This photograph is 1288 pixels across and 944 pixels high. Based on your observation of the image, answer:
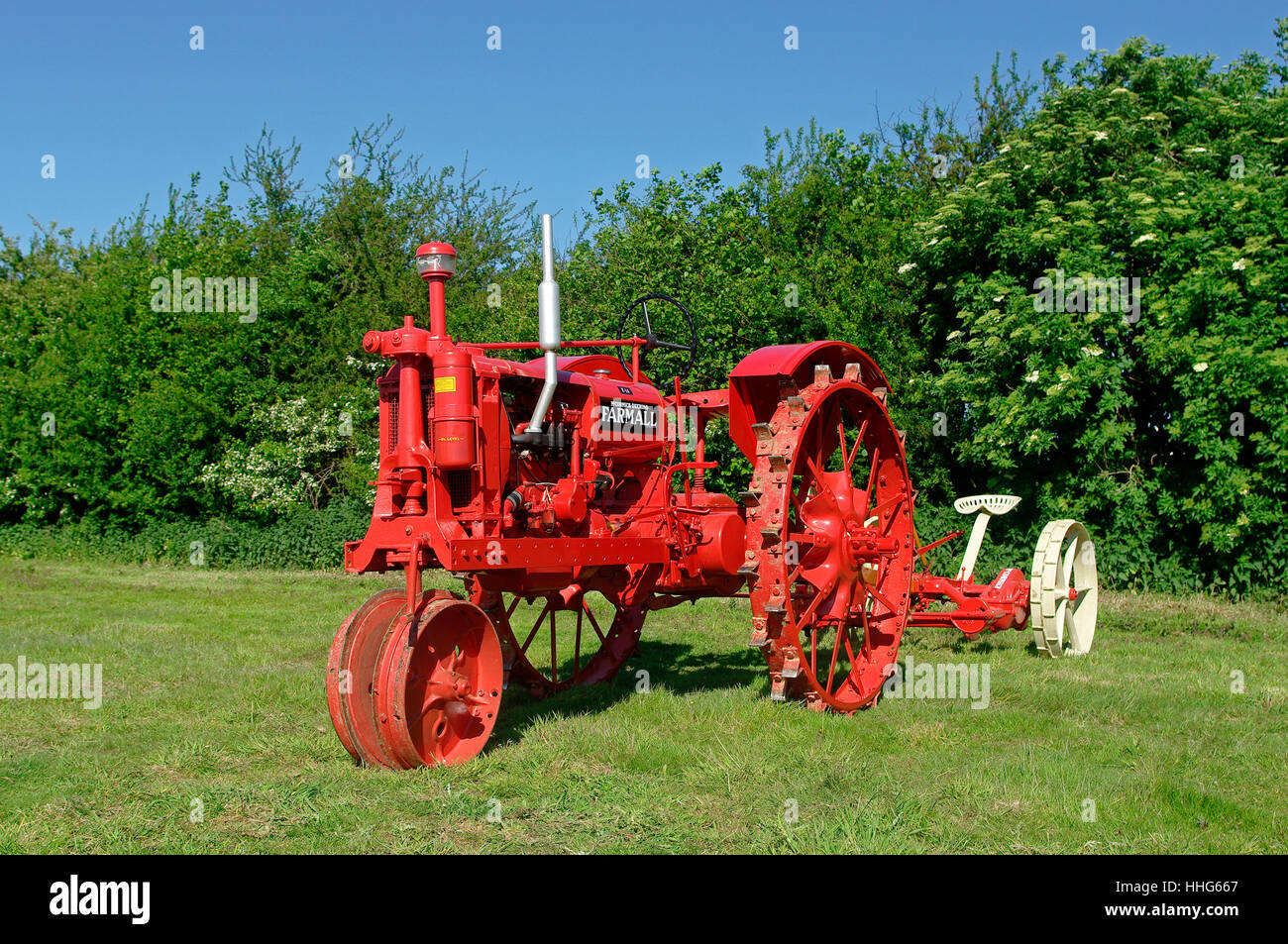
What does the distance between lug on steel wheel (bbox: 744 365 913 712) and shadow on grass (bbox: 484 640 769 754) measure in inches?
30.4

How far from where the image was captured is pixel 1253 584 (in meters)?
11.2

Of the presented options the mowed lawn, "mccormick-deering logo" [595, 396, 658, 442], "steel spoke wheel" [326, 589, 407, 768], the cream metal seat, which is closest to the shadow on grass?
the mowed lawn

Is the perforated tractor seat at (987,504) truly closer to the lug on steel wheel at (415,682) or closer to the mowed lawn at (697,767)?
the mowed lawn at (697,767)

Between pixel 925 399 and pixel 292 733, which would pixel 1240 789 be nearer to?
pixel 292 733

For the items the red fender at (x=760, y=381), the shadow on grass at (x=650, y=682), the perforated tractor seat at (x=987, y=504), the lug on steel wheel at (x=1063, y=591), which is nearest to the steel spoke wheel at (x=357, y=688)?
the shadow on grass at (x=650, y=682)

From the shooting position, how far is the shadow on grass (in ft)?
21.3

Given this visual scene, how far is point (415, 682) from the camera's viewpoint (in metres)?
5.12

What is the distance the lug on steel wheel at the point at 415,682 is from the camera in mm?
4965

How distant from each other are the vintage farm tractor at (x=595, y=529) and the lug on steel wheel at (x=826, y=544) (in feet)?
0.05

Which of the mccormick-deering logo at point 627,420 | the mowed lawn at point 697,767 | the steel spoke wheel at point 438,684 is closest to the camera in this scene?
the mowed lawn at point 697,767

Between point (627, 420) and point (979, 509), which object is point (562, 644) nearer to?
point (627, 420)

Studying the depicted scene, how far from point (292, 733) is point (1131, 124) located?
11947mm

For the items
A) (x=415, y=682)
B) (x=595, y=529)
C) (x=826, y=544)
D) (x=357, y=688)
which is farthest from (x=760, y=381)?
(x=357, y=688)

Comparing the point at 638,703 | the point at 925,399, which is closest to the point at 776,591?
the point at 638,703
